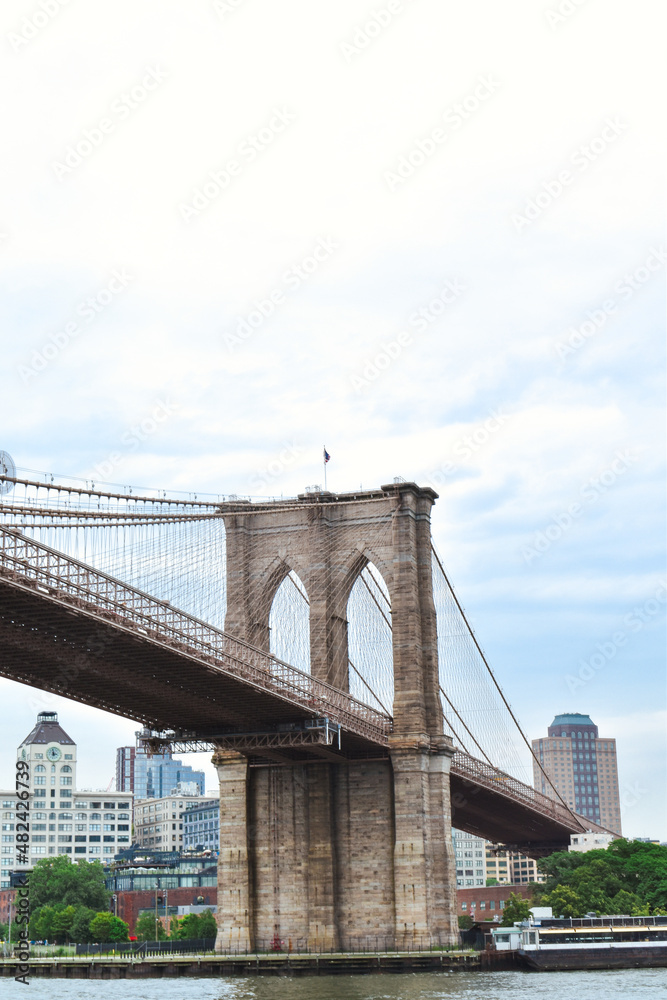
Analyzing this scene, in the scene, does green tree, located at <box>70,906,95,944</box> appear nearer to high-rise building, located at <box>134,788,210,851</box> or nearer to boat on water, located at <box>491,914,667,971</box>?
boat on water, located at <box>491,914,667,971</box>

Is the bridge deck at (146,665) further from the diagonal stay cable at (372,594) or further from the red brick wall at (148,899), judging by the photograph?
the red brick wall at (148,899)

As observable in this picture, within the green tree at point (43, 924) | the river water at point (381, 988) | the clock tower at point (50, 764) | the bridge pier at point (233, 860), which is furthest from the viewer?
the clock tower at point (50, 764)

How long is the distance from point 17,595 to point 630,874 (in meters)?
51.8

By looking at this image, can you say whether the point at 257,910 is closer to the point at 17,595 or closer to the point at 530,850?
the point at 17,595

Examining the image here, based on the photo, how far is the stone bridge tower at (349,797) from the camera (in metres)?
60.4

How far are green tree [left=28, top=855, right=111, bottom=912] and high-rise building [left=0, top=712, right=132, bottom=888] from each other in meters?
39.9

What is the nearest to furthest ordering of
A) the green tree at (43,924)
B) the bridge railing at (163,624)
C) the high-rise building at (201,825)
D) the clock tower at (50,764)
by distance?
the bridge railing at (163,624) < the green tree at (43,924) < the clock tower at (50,764) < the high-rise building at (201,825)

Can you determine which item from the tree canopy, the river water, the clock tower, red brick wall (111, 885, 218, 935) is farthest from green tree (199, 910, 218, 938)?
the clock tower

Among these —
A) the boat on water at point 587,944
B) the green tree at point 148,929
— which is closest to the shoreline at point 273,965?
the boat on water at point 587,944

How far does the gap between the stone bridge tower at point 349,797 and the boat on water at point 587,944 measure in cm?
421

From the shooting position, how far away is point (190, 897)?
115m

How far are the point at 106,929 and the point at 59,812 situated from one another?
59.6 meters

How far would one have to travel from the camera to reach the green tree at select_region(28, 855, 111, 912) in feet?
324

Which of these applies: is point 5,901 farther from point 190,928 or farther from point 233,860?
point 233,860
